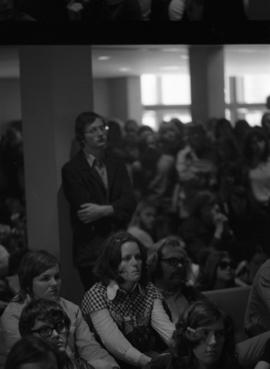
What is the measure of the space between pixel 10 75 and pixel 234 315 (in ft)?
4.95

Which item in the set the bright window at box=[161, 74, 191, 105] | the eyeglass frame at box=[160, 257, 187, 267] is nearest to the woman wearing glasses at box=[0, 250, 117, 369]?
the eyeglass frame at box=[160, 257, 187, 267]

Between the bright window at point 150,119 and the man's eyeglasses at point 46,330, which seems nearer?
the man's eyeglasses at point 46,330

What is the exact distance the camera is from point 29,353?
3.83m

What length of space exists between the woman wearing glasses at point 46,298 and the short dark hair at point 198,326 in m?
0.31

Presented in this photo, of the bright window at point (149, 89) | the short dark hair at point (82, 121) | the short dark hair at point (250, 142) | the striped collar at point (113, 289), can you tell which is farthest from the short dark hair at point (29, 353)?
the short dark hair at point (250, 142)

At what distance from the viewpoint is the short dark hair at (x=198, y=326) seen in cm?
428

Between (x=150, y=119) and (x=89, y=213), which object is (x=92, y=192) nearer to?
(x=89, y=213)

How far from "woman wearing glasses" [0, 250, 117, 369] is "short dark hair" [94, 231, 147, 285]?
0.63 ft

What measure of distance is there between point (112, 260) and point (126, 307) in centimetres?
21

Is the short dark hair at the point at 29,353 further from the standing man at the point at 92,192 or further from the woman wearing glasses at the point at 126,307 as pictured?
the standing man at the point at 92,192

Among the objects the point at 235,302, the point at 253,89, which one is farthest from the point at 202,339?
the point at 253,89

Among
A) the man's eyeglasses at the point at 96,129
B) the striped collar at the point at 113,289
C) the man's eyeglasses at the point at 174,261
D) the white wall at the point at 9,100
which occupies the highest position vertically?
the white wall at the point at 9,100

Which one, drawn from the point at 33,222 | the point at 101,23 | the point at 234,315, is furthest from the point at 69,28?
the point at 234,315

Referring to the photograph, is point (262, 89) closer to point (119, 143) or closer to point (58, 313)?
point (119, 143)
